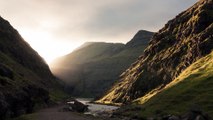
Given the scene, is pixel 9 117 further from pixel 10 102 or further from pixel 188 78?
pixel 188 78

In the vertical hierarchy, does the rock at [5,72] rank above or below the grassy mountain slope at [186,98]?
above

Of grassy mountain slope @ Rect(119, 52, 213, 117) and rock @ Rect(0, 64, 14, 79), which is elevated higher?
rock @ Rect(0, 64, 14, 79)

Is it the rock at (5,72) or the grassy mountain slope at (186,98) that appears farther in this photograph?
the rock at (5,72)

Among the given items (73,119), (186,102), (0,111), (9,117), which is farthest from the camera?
(186,102)

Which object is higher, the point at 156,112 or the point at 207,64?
the point at 207,64

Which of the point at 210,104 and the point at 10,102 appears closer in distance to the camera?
the point at 10,102

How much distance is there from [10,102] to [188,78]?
3962 inches

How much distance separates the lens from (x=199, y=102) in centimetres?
14612

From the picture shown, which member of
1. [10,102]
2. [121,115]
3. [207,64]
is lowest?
[121,115]

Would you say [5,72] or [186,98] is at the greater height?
[5,72]

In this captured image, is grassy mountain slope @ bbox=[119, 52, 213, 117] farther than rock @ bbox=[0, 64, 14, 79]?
No

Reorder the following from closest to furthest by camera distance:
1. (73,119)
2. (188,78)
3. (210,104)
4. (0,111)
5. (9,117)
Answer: (0,111), (9,117), (73,119), (210,104), (188,78)

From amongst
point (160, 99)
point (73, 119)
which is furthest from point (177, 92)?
point (73, 119)

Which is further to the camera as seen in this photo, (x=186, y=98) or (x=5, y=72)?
(x=186, y=98)
